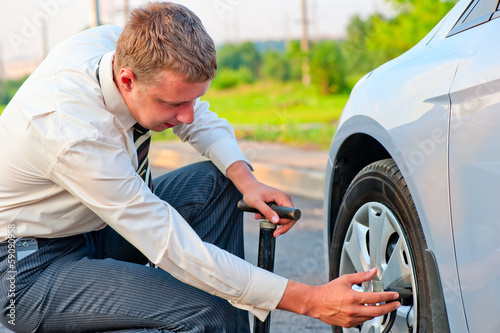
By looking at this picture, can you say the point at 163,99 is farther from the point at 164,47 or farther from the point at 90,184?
the point at 90,184

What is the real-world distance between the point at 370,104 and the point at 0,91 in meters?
11.5

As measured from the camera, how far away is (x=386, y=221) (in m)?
1.89

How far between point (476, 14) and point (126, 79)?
3.38ft

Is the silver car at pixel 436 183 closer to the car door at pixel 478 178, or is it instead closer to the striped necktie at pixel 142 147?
the car door at pixel 478 178

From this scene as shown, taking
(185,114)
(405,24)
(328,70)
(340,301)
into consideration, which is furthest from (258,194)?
(328,70)

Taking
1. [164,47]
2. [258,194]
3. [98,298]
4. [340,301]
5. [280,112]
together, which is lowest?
[280,112]

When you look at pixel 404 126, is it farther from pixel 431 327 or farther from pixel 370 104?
pixel 431 327

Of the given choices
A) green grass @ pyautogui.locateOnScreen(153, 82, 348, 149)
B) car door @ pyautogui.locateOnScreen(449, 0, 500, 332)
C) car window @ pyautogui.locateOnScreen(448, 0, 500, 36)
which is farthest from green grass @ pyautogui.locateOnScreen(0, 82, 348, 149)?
car door @ pyautogui.locateOnScreen(449, 0, 500, 332)

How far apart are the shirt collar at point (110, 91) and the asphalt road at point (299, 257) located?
53.5 inches

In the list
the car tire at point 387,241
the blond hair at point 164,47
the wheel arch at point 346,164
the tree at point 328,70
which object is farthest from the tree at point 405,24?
the blond hair at point 164,47

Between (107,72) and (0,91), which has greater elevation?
(107,72)

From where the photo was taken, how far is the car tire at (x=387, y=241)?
169 centimetres

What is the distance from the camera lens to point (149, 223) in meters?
1.77

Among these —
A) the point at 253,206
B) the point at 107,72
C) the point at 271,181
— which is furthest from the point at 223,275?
the point at 271,181
